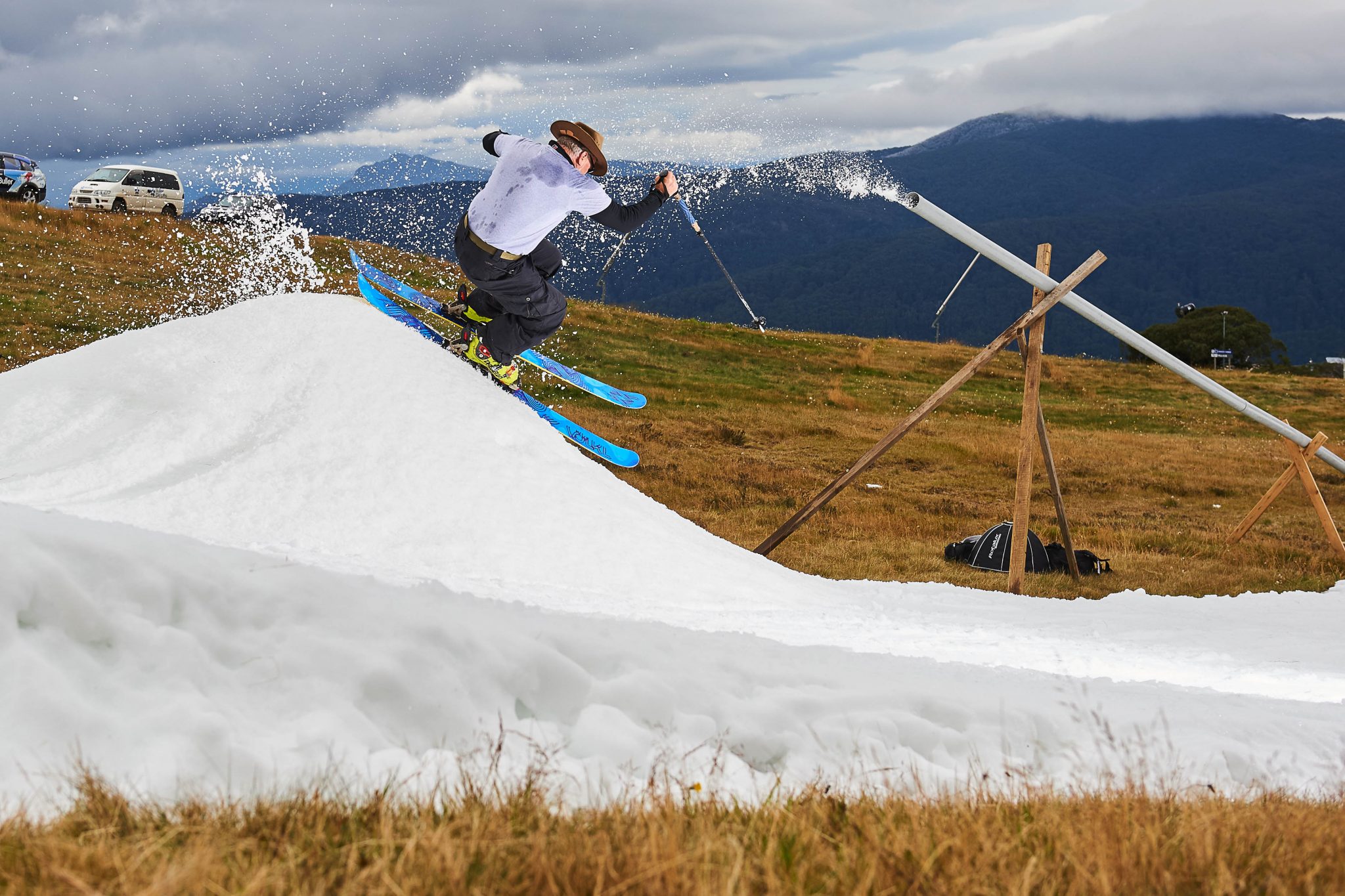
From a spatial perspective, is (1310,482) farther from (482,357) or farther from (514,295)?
(482,357)

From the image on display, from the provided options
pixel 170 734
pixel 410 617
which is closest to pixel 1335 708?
pixel 410 617

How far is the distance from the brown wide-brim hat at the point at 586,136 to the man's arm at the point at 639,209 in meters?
0.41

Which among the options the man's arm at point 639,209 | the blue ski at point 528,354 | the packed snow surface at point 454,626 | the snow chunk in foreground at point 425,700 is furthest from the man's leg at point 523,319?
the snow chunk in foreground at point 425,700

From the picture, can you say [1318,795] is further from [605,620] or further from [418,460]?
[418,460]

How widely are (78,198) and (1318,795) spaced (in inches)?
1537

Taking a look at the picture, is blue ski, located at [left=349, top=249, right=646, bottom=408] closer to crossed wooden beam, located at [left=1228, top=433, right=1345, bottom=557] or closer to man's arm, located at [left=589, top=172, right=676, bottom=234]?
man's arm, located at [left=589, top=172, right=676, bottom=234]

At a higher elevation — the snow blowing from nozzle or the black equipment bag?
the snow blowing from nozzle

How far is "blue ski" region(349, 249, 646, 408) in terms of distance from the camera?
10773 millimetres

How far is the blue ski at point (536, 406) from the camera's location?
396 inches

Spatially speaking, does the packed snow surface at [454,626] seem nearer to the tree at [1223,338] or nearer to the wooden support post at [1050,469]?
the wooden support post at [1050,469]

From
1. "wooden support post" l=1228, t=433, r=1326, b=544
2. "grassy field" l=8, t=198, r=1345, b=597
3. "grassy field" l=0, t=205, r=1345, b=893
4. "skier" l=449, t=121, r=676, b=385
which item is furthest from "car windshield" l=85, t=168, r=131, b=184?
"wooden support post" l=1228, t=433, r=1326, b=544

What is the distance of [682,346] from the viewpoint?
3103 cm

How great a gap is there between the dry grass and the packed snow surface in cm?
36

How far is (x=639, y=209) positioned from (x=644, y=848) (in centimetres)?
732
